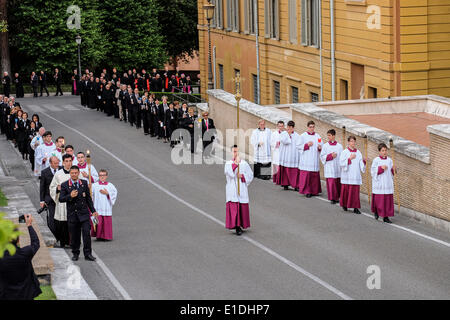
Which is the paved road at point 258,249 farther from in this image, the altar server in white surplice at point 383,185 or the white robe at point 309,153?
the white robe at point 309,153

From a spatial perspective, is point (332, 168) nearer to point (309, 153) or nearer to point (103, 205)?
point (309, 153)

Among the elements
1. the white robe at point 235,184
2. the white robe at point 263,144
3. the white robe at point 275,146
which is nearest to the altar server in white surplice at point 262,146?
the white robe at point 263,144

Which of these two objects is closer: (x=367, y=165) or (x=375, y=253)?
(x=375, y=253)

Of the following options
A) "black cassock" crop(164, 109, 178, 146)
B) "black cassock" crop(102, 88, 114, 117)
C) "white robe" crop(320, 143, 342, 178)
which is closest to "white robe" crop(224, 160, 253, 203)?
"white robe" crop(320, 143, 342, 178)

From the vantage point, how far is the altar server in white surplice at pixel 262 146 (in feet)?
86.7

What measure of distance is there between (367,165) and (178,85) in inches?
1288

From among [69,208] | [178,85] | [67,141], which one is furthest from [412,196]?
[178,85]

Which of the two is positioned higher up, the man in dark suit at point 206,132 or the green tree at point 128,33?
the green tree at point 128,33

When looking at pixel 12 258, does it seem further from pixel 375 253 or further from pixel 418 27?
pixel 418 27

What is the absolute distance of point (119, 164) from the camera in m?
30.3

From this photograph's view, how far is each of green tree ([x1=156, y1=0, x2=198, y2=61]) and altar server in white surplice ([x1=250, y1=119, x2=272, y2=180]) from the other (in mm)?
46404

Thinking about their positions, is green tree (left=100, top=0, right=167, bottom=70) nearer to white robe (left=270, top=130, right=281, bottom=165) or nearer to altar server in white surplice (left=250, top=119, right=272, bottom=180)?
altar server in white surplice (left=250, top=119, right=272, bottom=180)

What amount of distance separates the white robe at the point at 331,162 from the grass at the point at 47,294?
944cm

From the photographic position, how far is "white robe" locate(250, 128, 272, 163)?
86.7 feet
